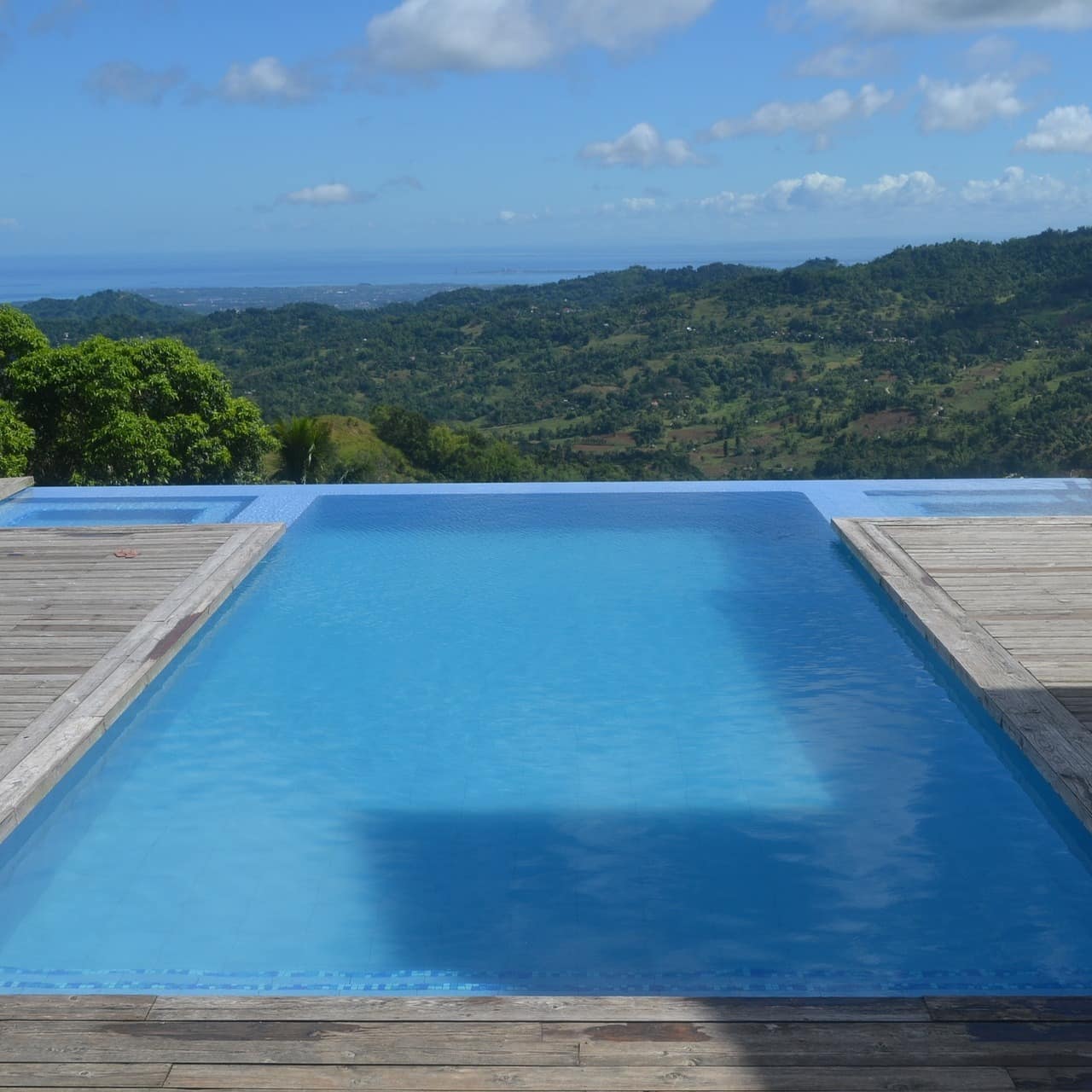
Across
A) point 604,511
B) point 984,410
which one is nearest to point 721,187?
point 984,410

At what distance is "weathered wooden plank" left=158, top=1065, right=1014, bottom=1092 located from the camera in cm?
228

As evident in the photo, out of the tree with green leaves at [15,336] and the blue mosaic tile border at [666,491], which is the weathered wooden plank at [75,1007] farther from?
the tree with green leaves at [15,336]

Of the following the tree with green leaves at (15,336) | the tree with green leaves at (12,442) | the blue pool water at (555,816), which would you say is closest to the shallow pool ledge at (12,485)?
the tree with green leaves at (12,442)

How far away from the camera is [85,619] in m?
5.25

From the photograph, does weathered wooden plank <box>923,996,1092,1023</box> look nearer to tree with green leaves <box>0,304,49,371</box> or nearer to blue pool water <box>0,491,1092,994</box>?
blue pool water <box>0,491,1092,994</box>

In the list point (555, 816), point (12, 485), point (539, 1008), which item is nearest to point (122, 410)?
point (12, 485)

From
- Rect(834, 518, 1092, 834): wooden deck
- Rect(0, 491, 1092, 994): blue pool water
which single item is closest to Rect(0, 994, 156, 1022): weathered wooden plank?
Rect(0, 491, 1092, 994): blue pool water

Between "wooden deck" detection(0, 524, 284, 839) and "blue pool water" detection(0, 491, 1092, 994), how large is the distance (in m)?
0.15

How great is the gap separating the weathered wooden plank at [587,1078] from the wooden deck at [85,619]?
1533 millimetres

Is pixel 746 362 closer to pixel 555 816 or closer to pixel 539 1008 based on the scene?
pixel 555 816

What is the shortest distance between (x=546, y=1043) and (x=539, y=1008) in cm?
14

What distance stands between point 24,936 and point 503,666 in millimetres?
2408

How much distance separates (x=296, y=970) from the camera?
300 centimetres

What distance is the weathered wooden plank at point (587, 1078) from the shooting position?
89.6 inches
